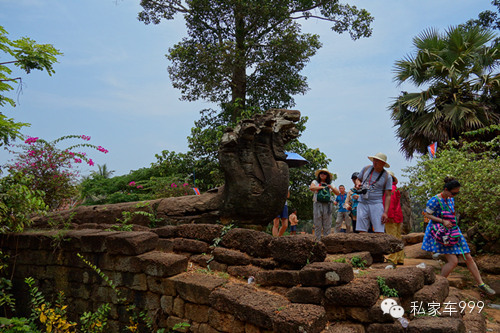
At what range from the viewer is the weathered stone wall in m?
3.34

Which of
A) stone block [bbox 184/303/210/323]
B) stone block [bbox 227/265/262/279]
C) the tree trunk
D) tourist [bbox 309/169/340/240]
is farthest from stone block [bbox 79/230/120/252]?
the tree trunk

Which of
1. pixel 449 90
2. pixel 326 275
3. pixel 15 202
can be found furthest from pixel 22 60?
pixel 449 90

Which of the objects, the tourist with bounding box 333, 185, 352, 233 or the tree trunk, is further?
the tree trunk

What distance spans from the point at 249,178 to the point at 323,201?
7.04 ft

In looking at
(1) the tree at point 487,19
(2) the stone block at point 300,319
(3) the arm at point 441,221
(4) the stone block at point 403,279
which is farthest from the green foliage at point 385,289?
(1) the tree at point 487,19

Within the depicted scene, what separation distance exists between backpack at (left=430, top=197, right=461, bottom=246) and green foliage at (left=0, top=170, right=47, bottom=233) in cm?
562

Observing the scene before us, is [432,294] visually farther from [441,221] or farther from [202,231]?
[202,231]

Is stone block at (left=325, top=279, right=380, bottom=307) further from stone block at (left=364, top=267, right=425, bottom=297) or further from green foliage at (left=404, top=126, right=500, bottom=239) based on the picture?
green foliage at (left=404, top=126, right=500, bottom=239)

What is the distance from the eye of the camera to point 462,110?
450 inches

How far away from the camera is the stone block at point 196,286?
3.86 metres

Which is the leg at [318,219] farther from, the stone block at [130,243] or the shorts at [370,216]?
the stone block at [130,243]

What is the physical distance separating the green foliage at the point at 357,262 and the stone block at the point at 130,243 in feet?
8.22

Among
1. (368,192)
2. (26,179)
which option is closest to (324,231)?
(368,192)

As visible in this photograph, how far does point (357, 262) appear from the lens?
4316mm
